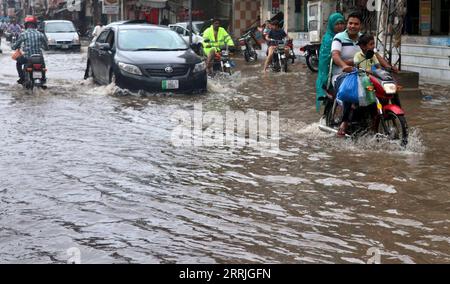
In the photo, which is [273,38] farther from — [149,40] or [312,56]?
[149,40]

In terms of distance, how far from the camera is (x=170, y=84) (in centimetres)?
1343

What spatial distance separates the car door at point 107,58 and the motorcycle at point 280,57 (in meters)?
5.87

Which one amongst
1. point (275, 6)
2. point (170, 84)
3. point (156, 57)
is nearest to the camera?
point (170, 84)

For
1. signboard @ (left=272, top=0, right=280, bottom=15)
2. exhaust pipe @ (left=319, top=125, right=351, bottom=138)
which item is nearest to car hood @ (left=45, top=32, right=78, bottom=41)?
signboard @ (left=272, top=0, right=280, bottom=15)

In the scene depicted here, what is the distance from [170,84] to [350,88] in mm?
5978

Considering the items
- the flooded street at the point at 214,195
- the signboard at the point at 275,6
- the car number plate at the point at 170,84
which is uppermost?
the signboard at the point at 275,6

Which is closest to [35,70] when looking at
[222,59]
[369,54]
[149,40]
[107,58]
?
[107,58]

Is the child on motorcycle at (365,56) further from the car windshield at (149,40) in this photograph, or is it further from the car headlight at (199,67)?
the car windshield at (149,40)

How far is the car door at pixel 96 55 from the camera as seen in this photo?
611 inches

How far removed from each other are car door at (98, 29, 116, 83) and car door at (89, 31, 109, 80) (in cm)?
14

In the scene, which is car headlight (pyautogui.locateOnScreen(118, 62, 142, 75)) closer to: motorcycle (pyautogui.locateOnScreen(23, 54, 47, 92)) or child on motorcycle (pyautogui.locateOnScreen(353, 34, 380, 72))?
motorcycle (pyautogui.locateOnScreen(23, 54, 47, 92))

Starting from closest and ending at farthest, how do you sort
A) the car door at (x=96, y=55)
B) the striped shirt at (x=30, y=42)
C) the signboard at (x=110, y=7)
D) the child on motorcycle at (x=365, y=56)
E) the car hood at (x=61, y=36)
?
the child on motorcycle at (x=365, y=56) < the striped shirt at (x=30, y=42) < the car door at (x=96, y=55) < the car hood at (x=61, y=36) < the signboard at (x=110, y=7)

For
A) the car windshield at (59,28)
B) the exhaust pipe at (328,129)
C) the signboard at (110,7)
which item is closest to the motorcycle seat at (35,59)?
the exhaust pipe at (328,129)

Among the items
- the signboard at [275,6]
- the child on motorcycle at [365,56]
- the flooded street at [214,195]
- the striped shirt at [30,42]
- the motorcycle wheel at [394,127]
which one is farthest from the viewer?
the signboard at [275,6]
